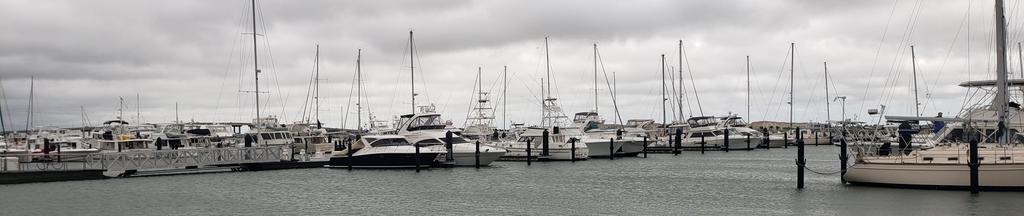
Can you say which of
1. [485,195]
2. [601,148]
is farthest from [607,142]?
[485,195]

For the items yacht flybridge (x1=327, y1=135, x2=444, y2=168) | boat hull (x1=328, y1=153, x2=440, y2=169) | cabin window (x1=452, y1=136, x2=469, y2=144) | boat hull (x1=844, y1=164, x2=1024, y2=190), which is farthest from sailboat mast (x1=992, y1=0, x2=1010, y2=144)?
cabin window (x1=452, y1=136, x2=469, y2=144)

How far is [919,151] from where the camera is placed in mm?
36531

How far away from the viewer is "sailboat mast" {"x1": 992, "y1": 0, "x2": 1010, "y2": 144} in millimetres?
36250

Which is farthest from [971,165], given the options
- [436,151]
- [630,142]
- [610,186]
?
[630,142]

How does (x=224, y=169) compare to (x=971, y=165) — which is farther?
(x=224, y=169)

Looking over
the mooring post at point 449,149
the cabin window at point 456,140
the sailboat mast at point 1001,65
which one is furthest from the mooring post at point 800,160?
the cabin window at point 456,140

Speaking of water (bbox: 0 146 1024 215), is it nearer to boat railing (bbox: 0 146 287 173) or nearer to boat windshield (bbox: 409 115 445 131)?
boat railing (bbox: 0 146 287 173)

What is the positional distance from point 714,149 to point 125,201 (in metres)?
66.2

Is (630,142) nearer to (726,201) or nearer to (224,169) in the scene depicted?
(224,169)

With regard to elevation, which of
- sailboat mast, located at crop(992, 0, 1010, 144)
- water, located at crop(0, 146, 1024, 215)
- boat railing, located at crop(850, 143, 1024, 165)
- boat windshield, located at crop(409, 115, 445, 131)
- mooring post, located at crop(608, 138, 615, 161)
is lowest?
water, located at crop(0, 146, 1024, 215)

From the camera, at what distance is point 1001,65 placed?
119 ft

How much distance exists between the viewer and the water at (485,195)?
108ft

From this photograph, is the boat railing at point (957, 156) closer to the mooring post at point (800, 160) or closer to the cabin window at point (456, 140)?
the mooring post at point (800, 160)

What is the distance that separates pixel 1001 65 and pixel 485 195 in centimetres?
2114
